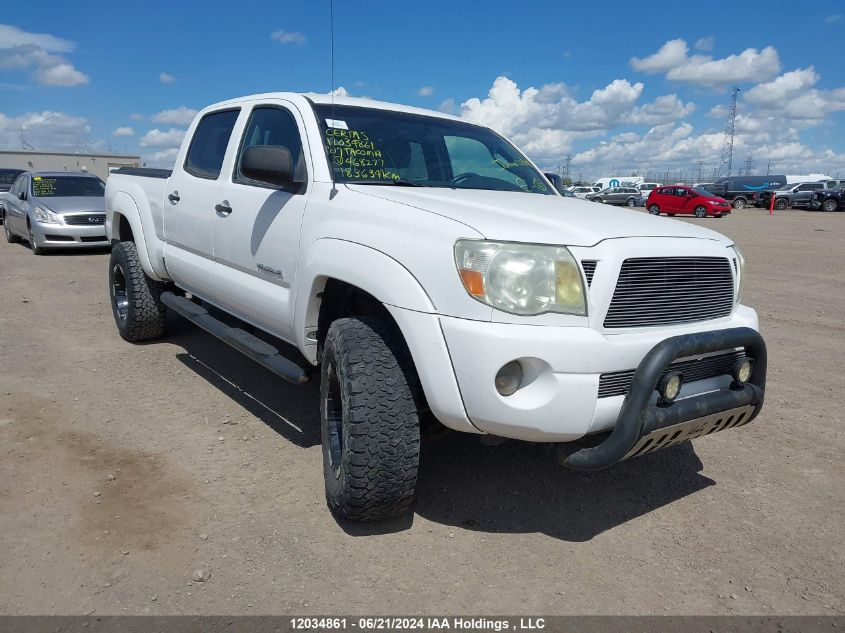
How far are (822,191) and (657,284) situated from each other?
1587 inches

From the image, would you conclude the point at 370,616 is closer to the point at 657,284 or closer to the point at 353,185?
the point at 657,284

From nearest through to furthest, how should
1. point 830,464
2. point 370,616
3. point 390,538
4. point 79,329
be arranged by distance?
point 370,616 → point 390,538 → point 830,464 → point 79,329

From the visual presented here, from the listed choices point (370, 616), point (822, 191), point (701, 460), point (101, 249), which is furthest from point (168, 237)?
point (822, 191)

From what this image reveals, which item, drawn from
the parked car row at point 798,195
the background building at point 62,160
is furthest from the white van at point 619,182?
the background building at point 62,160

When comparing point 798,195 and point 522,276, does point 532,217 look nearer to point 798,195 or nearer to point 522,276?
point 522,276

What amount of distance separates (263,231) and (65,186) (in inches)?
452

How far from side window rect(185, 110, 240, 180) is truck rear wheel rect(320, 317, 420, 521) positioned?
85.9 inches

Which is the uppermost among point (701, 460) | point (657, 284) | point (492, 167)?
point (492, 167)

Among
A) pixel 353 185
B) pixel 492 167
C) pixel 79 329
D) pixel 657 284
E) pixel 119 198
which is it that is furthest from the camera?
pixel 79 329

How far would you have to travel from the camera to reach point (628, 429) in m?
2.57

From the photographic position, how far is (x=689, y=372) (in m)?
2.87

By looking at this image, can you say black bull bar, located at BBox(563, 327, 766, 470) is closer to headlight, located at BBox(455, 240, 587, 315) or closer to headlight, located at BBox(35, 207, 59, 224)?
headlight, located at BBox(455, 240, 587, 315)

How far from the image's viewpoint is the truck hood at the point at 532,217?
8.68ft

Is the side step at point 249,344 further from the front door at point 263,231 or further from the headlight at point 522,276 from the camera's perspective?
the headlight at point 522,276
